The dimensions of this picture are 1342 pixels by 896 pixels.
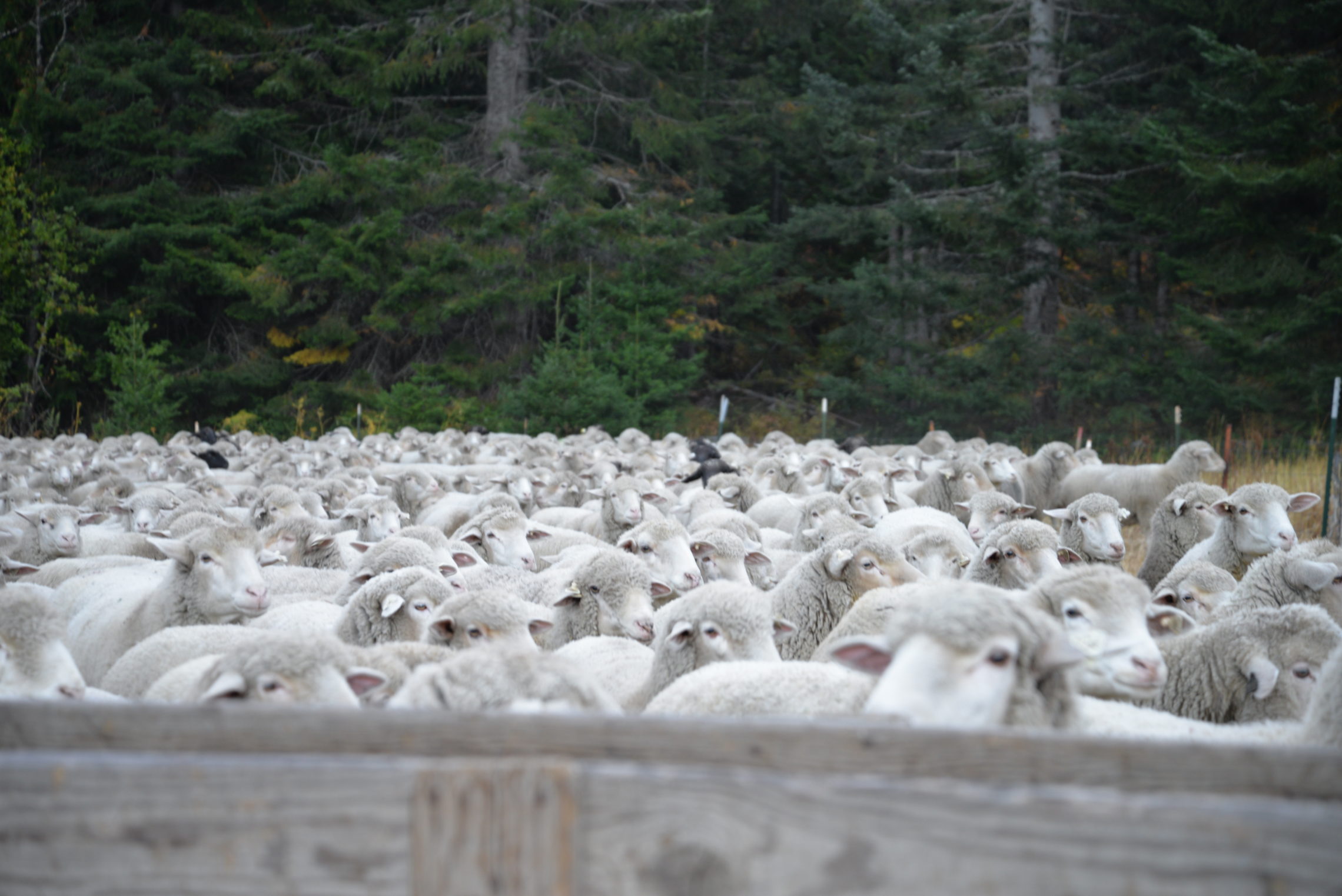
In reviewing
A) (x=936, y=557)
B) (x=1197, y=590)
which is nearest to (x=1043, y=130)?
(x=936, y=557)

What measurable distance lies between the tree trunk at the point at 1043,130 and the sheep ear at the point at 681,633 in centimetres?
2018

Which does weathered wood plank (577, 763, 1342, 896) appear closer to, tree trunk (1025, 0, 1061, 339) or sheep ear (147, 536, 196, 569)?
sheep ear (147, 536, 196, 569)

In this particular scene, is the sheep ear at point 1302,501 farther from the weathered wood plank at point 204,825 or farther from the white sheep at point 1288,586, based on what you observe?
the weathered wood plank at point 204,825

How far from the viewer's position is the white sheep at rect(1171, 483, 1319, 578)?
19.7ft

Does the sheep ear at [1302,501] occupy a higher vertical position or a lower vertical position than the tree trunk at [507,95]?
lower

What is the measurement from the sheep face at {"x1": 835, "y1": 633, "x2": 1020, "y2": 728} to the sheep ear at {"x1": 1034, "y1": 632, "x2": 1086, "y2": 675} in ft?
0.28

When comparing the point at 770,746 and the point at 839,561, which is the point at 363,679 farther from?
the point at 839,561

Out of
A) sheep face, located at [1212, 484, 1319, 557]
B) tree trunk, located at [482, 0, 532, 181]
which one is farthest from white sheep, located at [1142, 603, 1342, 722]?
tree trunk, located at [482, 0, 532, 181]

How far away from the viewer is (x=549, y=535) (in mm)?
7602

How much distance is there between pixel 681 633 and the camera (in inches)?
139

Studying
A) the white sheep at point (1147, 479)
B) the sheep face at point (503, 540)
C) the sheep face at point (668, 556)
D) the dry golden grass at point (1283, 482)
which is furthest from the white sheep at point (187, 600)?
the white sheep at point (1147, 479)

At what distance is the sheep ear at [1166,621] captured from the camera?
13.1ft

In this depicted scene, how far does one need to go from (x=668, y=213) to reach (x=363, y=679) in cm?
2379

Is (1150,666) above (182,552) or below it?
below
